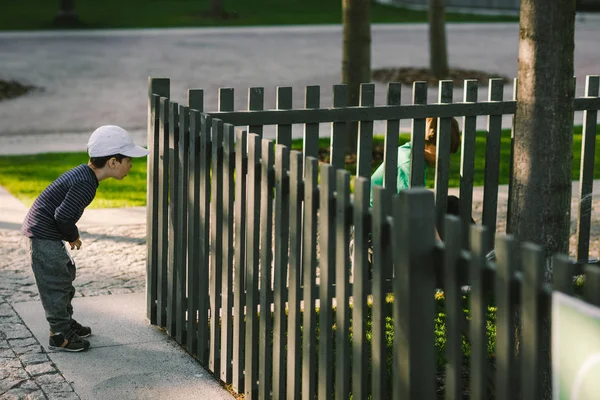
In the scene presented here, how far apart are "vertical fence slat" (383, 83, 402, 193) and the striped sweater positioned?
1.89 metres

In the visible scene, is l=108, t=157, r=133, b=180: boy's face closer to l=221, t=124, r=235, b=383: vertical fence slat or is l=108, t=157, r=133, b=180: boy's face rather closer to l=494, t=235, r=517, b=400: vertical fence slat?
l=221, t=124, r=235, b=383: vertical fence slat

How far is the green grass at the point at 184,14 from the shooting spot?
98.7ft

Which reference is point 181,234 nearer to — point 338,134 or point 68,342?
point 68,342

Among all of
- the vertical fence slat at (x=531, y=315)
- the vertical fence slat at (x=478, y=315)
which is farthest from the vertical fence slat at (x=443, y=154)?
the vertical fence slat at (x=531, y=315)

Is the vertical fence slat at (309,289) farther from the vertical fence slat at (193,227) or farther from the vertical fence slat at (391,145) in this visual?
the vertical fence slat at (391,145)

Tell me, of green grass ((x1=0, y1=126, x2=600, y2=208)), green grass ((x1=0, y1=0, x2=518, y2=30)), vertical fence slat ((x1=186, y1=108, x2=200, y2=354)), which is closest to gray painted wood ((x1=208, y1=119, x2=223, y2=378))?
vertical fence slat ((x1=186, y1=108, x2=200, y2=354))

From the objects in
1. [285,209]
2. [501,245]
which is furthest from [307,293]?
[501,245]

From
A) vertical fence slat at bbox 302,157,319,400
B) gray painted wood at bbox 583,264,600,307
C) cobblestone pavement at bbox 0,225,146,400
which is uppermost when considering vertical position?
gray painted wood at bbox 583,264,600,307

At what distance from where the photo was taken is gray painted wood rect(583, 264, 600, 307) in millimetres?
2672

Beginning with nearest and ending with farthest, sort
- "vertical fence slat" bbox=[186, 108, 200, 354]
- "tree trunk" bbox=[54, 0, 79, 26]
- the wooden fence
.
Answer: the wooden fence
"vertical fence slat" bbox=[186, 108, 200, 354]
"tree trunk" bbox=[54, 0, 79, 26]

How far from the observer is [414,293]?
340cm

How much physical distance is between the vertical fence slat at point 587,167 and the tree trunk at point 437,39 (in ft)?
35.4

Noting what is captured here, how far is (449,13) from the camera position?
35812 millimetres

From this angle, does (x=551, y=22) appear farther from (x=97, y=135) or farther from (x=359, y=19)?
(x=359, y=19)
